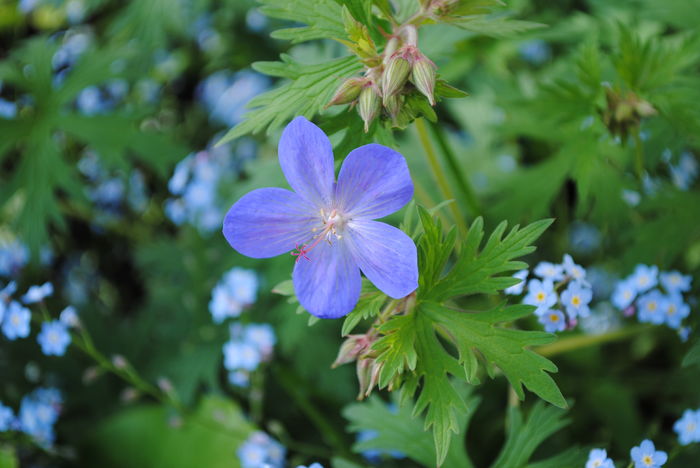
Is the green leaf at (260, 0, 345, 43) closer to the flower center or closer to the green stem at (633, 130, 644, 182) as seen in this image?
the flower center

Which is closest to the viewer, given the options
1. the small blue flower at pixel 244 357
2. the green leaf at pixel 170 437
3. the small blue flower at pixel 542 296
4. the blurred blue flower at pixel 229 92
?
the small blue flower at pixel 542 296

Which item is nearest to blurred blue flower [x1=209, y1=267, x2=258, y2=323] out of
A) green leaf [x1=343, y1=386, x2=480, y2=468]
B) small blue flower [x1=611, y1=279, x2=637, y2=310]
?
green leaf [x1=343, y1=386, x2=480, y2=468]

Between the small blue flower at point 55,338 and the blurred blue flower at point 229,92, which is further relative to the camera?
the blurred blue flower at point 229,92

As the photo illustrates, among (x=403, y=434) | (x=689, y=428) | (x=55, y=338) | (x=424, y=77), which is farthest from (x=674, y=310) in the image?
(x=55, y=338)

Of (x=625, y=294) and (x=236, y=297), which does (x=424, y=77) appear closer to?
(x=625, y=294)

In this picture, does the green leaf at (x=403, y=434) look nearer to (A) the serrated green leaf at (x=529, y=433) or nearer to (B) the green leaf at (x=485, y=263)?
(A) the serrated green leaf at (x=529, y=433)

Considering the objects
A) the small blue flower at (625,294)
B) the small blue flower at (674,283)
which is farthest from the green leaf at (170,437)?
the small blue flower at (674,283)
